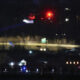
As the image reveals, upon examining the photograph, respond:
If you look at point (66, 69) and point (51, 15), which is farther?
point (51, 15)

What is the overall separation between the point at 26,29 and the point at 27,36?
87 millimetres

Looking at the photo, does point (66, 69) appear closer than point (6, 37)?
Yes

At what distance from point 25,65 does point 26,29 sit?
15.8 inches

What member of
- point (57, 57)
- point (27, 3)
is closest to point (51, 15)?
point (27, 3)

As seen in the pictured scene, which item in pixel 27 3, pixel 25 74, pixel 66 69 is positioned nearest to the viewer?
pixel 25 74

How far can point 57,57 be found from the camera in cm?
202

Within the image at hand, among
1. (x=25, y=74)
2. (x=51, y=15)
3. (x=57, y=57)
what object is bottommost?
(x=25, y=74)

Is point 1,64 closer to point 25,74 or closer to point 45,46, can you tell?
point 25,74

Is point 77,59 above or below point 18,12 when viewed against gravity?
below

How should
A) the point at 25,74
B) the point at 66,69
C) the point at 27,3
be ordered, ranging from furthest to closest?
the point at 27,3 → the point at 66,69 → the point at 25,74

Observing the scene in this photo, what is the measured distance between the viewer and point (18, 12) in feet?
6.80

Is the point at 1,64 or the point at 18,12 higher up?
the point at 18,12

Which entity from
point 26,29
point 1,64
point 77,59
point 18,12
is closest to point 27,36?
point 26,29

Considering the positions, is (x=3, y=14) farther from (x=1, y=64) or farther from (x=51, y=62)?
(x=51, y=62)
